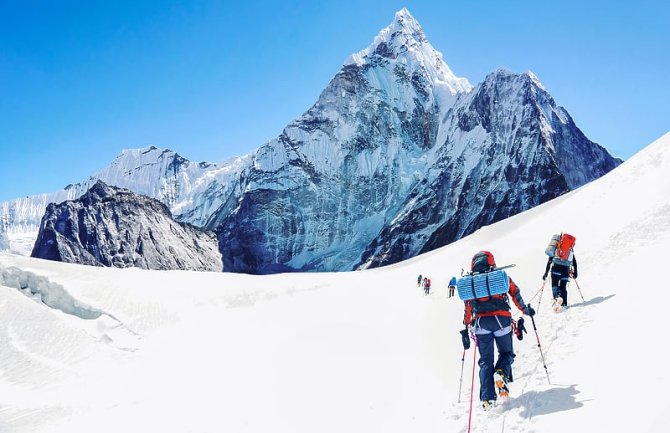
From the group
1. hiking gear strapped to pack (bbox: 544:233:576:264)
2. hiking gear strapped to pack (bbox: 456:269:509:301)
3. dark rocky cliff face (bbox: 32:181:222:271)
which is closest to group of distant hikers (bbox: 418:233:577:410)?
hiking gear strapped to pack (bbox: 456:269:509:301)

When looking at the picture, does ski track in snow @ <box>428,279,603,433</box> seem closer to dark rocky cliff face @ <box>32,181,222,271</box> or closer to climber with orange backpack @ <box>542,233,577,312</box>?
climber with orange backpack @ <box>542,233,577,312</box>

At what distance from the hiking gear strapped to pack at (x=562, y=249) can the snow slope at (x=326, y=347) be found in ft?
3.39

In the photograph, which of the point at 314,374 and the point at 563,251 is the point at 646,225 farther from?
the point at 314,374

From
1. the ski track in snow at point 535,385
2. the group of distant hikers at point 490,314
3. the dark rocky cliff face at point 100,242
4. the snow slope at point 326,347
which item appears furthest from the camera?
the dark rocky cliff face at point 100,242

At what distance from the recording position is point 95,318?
20750 mm

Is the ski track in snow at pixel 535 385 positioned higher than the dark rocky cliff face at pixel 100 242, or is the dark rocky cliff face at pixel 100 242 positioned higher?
the dark rocky cliff face at pixel 100 242

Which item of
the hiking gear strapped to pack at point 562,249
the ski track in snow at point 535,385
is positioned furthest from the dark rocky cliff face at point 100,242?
the ski track in snow at point 535,385

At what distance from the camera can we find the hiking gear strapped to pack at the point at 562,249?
14.5m

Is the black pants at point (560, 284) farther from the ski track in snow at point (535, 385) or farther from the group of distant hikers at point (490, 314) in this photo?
the group of distant hikers at point (490, 314)

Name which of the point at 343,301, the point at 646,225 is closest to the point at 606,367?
the point at 646,225

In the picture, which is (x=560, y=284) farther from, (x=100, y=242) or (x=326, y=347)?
(x=100, y=242)

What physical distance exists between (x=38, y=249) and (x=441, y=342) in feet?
687

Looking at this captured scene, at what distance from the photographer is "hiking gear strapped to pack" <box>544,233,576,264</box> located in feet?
47.5

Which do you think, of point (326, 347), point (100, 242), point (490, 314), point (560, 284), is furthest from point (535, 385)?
point (100, 242)
